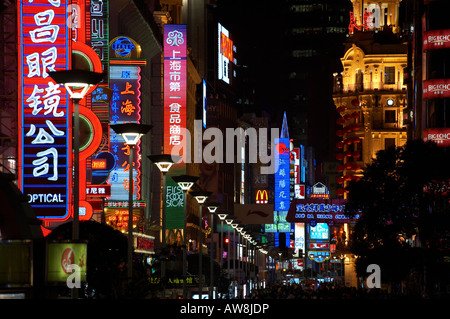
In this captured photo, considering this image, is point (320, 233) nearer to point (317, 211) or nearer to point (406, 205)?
point (317, 211)

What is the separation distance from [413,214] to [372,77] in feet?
233

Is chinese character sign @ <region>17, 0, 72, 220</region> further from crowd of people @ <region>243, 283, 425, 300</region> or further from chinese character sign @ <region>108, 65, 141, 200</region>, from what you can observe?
chinese character sign @ <region>108, 65, 141, 200</region>

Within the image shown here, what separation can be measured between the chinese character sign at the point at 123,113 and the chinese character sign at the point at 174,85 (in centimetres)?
1233

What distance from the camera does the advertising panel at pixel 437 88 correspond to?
63.5 metres

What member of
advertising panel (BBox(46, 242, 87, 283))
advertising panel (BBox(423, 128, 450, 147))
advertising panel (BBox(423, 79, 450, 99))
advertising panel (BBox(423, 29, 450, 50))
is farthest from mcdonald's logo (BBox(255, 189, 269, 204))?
advertising panel (BBox(46, 242, 87, 283))

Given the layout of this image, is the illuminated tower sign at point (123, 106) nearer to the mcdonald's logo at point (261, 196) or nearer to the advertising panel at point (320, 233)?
the advertising panel at point (320, 233)

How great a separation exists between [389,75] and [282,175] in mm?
65460

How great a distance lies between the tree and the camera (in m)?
44.2

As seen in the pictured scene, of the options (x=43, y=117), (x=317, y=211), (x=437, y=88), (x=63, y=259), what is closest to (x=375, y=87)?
(x=317, y=211)

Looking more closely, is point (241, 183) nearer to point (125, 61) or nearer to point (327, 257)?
point (327, 257)

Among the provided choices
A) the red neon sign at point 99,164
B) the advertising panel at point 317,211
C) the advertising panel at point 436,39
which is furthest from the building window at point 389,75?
the red neon sign at point 99,164

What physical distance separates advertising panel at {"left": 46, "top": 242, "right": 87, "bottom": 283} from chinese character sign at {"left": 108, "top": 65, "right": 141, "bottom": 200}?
152 ft

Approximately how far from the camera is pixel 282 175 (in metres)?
181

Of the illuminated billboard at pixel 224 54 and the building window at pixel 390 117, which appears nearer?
the building window at pixel 390 117
